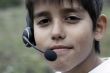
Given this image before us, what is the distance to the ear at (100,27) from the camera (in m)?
3.27

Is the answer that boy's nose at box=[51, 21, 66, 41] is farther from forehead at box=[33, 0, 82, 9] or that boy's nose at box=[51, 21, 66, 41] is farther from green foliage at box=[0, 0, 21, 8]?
green foliage at box=[0, 0, 21, 8]

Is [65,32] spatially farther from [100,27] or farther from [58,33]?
[100,27]

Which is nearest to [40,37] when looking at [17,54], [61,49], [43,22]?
[43,22]

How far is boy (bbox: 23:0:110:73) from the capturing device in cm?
304

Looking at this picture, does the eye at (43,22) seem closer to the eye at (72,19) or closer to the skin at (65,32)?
the skin at (65,32)

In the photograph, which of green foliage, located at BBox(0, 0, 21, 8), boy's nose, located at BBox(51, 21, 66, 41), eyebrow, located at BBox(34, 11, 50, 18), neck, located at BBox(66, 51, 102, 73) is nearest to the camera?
boy's nose, located at BBox(51, 21, 66, 41)

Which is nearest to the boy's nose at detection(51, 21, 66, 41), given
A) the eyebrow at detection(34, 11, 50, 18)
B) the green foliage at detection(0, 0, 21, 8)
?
the eyebrow at detection(34, 11, 50, 18)

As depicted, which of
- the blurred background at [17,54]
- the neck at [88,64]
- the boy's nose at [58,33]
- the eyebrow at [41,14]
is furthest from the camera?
the blurred background at [17,54]

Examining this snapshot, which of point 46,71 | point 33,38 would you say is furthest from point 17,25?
point 33,38

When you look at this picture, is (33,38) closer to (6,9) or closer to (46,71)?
(46,71)

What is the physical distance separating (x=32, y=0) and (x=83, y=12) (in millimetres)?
301

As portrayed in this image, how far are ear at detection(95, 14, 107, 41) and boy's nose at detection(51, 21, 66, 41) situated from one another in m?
0.31

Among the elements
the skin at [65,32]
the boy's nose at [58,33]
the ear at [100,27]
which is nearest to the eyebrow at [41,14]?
the skin at [65,32]

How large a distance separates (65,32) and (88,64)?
12.8 inches
